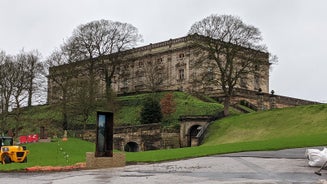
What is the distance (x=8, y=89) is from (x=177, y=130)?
2497 centimetres

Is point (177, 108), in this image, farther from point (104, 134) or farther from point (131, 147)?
point (104, 134)

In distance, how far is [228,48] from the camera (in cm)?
6969

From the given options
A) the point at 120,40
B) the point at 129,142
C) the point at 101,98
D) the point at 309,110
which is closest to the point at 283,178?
the point at 309,110

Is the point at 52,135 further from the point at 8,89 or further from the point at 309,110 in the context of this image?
the point at 309,110

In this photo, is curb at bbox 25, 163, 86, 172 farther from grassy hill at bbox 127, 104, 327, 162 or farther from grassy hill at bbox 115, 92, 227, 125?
grassy hill at bbox 115, 92, 227, 125

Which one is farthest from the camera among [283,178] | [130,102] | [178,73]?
[178,73]

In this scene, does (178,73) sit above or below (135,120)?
above

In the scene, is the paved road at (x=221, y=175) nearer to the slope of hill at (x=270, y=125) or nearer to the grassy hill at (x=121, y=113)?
the slope of hill at (x=270, y=125)

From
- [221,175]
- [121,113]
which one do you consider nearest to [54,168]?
[221,175]

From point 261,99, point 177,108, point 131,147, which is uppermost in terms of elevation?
point 261,99

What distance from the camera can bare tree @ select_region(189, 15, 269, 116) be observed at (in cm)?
6881

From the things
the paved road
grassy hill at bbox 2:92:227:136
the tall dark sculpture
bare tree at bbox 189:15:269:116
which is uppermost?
bare tree at bbox 189:15:269:116

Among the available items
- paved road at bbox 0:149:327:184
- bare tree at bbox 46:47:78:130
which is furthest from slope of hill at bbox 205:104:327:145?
paved road at bbox 0:149:327:184

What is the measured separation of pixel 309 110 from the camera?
5959 cm
